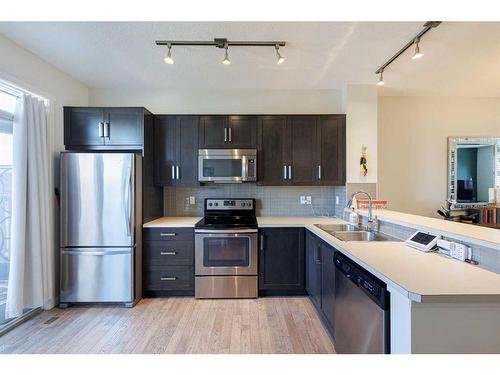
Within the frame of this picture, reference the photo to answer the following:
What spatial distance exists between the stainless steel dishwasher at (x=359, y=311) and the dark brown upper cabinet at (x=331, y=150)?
1601mm

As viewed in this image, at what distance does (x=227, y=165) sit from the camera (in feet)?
10.6

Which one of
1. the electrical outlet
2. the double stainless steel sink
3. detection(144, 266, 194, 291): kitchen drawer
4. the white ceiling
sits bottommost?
detection(144, 266, 194, 291): kitchen drawer

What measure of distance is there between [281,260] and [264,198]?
94 centimetres

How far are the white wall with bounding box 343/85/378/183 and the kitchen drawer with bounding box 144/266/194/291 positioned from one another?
2295mm

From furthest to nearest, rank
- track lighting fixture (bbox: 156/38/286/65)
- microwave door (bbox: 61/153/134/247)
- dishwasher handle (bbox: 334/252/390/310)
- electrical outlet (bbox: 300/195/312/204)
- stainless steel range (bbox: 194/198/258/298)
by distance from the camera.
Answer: electrical outlet (bbox: 300/195/312/204)
stainless steel range (bbox: 194/198/258/298)
microwave door (bbox: 61/153/134/247)
track lighting fixture (bbox: 156/38/286/65)
dishwasher handle (bbox: 334/252/390/310)

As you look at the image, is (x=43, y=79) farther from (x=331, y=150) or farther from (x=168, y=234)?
(x=331, y=150)

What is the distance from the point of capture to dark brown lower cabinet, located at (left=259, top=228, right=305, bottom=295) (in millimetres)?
2988

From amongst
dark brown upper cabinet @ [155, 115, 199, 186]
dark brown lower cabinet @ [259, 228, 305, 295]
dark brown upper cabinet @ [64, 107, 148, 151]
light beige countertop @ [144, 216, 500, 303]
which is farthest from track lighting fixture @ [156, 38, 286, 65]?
dark brown lower cabinet @ [259, 228, 305, 295]

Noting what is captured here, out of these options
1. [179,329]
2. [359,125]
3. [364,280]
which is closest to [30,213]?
[179,329]

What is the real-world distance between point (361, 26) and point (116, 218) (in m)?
2.88

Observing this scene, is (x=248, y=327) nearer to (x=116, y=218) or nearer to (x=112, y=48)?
(x=116, y=218)

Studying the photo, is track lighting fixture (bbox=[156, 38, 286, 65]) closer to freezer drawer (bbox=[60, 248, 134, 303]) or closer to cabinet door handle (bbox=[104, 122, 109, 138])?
cabinet door handle (bbox=[104, 122, 109, 138])

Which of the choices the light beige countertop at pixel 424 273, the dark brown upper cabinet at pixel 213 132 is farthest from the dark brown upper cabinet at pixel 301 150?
the light beige countertop at pixel 424 273

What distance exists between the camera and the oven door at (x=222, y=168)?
3225mm
